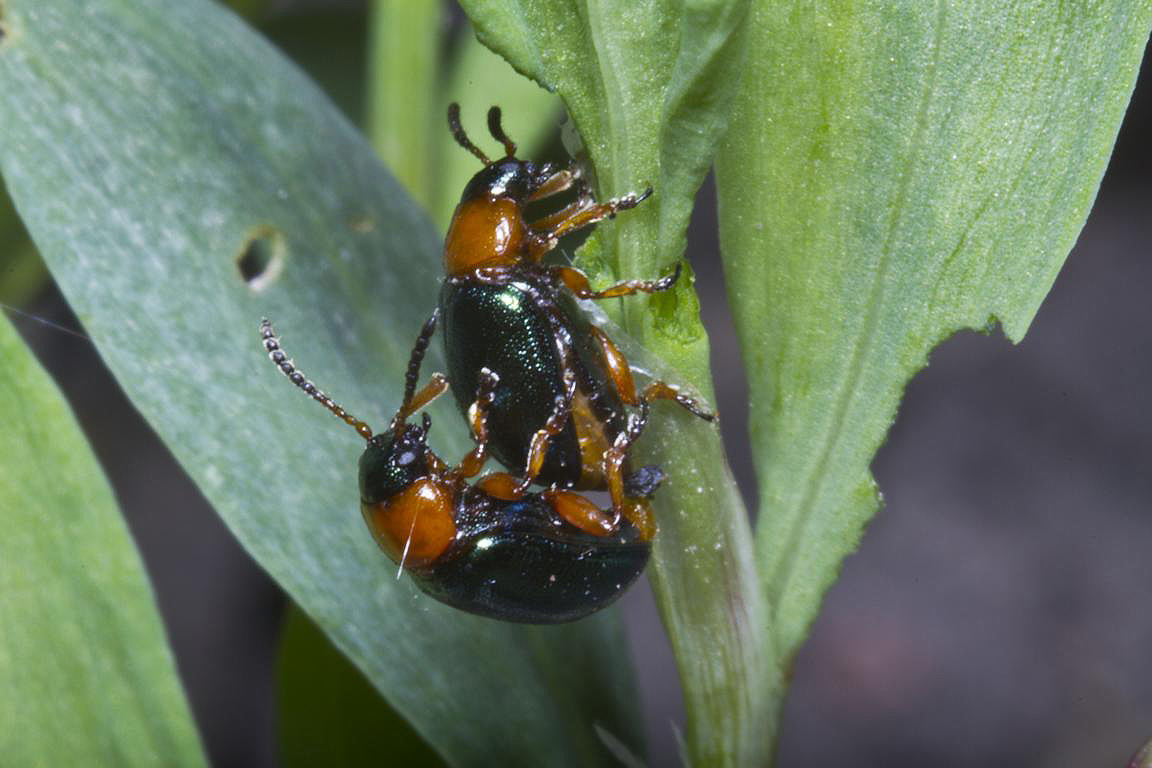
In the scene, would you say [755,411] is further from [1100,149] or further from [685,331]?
[1100,149]

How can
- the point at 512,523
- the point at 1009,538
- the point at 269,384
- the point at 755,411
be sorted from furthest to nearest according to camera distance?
1. the point at 1009,538
2. the point at 512,523
3. the point at 269,384
4. the point at 755,411

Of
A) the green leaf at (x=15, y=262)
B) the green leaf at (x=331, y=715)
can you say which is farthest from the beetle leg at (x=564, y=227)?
the green leaf at (x=15, y=262)

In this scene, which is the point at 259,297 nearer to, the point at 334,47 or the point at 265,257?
the point at 265,257

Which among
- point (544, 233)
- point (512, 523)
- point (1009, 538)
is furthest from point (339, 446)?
point (1009, 538)

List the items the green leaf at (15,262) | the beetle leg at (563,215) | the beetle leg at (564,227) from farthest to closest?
the green leaf at (15,262) → the beetle leg at (563,215) → the beetle leg at (564,227)

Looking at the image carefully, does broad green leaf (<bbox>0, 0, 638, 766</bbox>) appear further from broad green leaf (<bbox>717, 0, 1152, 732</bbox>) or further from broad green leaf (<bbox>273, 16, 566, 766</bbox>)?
broad green leaf (<bbox>717, 0, 1152, 732</bbox>)

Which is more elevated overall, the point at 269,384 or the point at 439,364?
the point at 269,384

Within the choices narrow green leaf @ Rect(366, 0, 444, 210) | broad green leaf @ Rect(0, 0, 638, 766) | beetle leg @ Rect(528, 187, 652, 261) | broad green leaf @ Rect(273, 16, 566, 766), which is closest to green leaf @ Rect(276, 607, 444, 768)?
broad green leaf @ Rect(273, 16, 566, 766)

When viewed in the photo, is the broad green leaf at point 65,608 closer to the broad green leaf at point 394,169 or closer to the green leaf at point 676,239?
the broad green leaf at point 394,169
